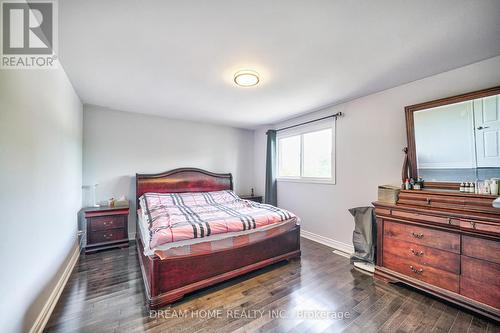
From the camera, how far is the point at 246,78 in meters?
2.27

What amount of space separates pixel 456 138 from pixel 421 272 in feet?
4.79

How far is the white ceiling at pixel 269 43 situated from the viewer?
1361 millimetres

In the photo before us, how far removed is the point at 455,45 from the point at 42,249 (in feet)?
13.3

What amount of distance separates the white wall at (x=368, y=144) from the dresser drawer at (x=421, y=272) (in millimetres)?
837

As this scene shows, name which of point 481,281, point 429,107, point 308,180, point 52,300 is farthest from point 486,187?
point 52,300

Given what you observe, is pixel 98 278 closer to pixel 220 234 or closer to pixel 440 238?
pixel 220 234

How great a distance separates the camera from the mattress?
1886 millimetres

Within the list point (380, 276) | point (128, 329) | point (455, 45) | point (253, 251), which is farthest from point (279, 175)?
point (128, 329)

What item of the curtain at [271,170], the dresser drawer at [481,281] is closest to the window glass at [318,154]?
the curtain at [271,170]

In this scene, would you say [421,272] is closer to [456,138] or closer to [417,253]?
[417,253]

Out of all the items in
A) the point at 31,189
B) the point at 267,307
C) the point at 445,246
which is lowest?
the point at 267,307

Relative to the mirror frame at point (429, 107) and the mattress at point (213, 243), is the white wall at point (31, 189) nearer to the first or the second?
the mattress at point (213, 243)

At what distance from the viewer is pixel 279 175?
15.0ft

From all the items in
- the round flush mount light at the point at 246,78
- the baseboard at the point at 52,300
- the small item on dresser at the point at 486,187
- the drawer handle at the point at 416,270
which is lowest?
the baseboard at the point at 52,300
